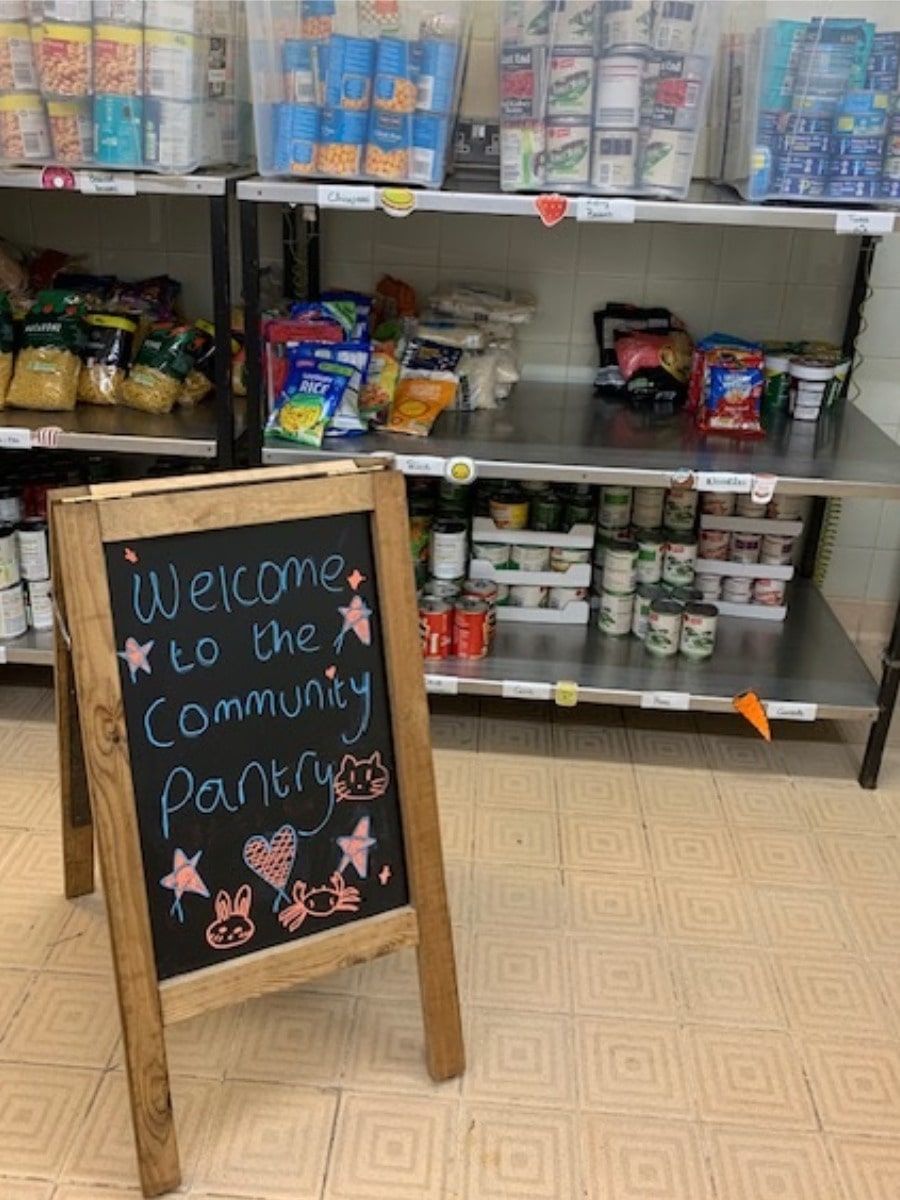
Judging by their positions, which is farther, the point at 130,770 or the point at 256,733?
the point at 256,733

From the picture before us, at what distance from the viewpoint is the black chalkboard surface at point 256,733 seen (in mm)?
1420

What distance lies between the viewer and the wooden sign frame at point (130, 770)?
1350 mm

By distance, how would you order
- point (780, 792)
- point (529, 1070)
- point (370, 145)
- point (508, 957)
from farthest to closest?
1. point (780, 792)
2. point (370, 145)
3. point (508, 957)
4. point (529, 1070)

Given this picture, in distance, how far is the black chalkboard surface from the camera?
1420 millimetres

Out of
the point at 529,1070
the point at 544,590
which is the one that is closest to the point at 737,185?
the point at 544,590

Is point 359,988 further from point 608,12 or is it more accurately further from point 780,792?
point 608,12

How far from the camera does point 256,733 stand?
1.50 m

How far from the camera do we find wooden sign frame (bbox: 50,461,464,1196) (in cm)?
135

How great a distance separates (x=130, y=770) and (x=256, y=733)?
7.1 inches

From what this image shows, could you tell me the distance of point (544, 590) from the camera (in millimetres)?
2691

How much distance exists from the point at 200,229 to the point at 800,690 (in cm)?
183

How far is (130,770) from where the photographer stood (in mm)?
1396

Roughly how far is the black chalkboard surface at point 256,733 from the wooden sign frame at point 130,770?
2 cm

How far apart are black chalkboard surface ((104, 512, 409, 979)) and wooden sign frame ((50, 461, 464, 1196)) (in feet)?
0.08
